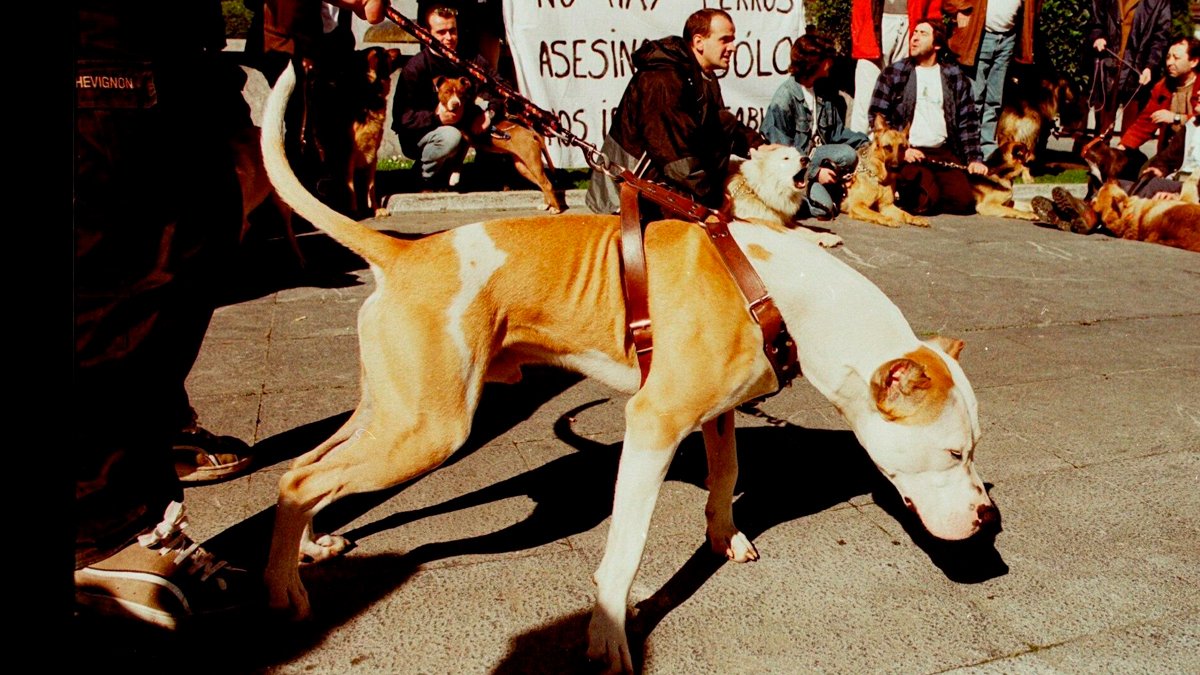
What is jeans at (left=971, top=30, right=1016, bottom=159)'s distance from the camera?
1124 cm

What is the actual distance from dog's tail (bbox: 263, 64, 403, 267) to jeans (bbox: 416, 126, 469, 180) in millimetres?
6225

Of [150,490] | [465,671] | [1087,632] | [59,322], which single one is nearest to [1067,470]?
[1087,632]

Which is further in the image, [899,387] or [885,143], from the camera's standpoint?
[885,143]

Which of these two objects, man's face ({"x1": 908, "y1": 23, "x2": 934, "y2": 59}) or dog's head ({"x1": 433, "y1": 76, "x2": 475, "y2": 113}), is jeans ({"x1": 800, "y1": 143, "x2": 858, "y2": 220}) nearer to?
man's face ({"x1": 908, "y1": 23, "x2": 934, "y2": 59})

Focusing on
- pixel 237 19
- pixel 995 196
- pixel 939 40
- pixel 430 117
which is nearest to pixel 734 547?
pixel 430 117

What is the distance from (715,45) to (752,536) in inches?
163

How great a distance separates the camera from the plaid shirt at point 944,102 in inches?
375

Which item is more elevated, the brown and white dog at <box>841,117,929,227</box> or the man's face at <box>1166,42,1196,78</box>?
the man's face at <box>1166,42,1196,78</box>

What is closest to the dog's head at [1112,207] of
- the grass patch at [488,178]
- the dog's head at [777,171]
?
the dog's head at [777,171]

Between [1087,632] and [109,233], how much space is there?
308 cm

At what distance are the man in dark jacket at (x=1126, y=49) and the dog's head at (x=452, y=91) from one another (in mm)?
9061

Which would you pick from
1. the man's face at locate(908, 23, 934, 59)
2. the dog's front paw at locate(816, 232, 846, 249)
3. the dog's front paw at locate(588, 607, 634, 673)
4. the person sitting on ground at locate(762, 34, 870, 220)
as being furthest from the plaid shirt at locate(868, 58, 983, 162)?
the dog's front paw at locate(588, 607, 634, 673)

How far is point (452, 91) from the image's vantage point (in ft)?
27.9

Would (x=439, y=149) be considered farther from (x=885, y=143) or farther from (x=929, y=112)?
(x=929, y=112)
